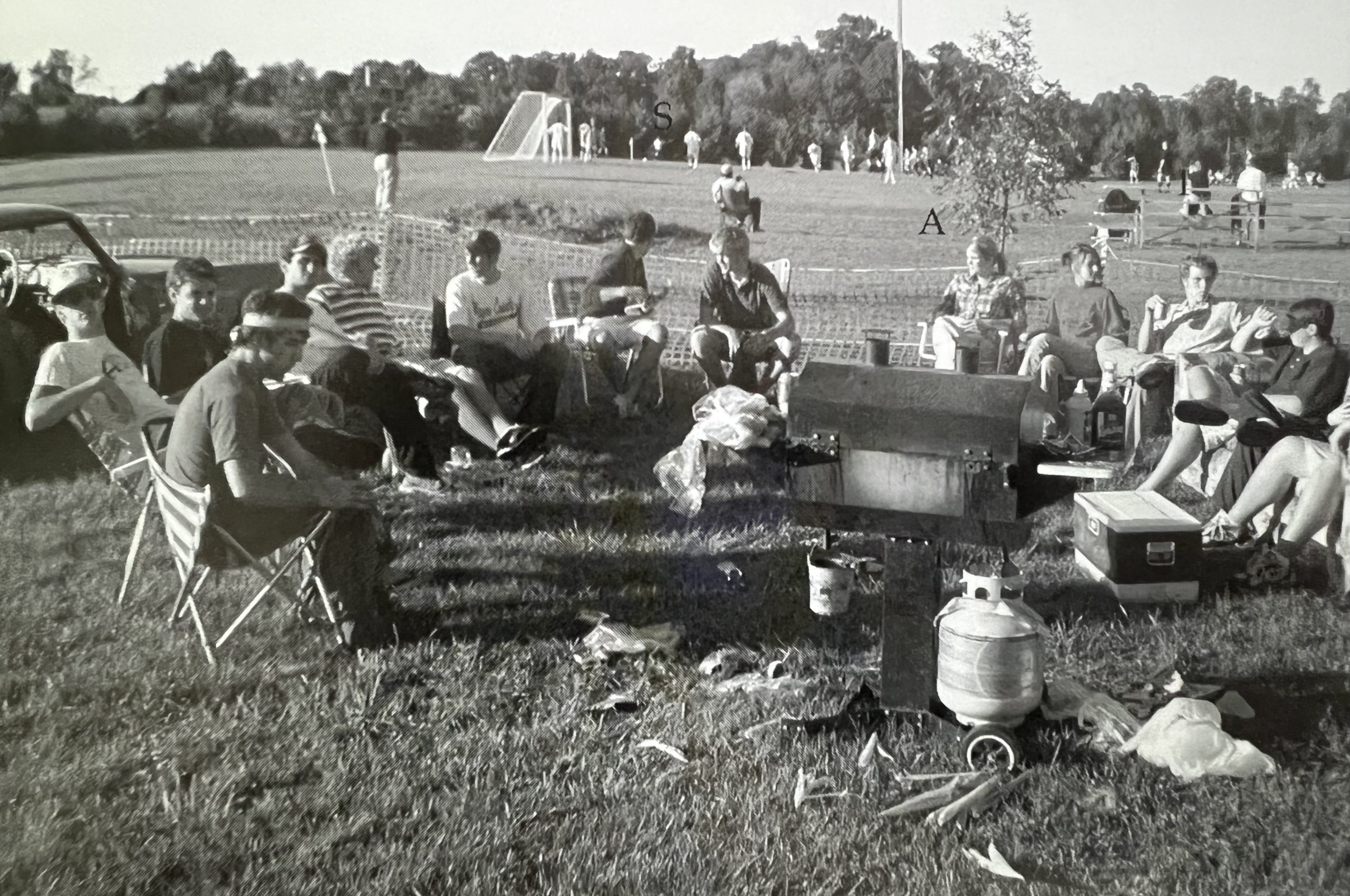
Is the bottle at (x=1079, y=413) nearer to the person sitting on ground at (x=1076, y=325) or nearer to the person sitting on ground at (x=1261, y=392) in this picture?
the person sitting on ground at (x=1076, y=325)

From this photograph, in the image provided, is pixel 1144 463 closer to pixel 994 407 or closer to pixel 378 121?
pixel 994 407

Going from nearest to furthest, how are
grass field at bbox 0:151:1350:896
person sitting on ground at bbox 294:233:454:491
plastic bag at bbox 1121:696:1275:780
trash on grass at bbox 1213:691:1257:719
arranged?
grass field at bbox 0:151:1350:896 → plastic bag at bbox 1121:696:1275:780 → trash on grass at bbox 1213:691:1257:719 → person sitting on ground at bbox 294:233:454:491

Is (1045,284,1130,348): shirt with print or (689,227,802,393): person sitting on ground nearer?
(1045,284,1130,348): shirt with print

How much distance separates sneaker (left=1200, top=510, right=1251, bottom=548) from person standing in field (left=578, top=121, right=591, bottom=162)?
119 inches

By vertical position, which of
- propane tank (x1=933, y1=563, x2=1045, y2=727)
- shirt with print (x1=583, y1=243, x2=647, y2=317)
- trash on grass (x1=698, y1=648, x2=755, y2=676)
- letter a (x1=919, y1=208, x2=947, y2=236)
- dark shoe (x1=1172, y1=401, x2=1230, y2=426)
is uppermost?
letter a (x1=919, y1=208, x2=947, y2=236)

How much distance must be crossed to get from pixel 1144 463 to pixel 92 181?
455 centimetres

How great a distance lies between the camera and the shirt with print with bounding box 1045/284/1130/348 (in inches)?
177

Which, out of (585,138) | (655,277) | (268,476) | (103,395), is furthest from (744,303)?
(103,395)

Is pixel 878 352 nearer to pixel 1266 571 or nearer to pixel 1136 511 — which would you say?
pixel 1136 511

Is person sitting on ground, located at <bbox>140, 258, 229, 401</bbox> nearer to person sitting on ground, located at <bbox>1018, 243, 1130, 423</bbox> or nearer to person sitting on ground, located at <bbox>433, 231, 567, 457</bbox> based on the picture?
person sitting on ground, located at <bbox>433, 231, 567, 457</bbox>

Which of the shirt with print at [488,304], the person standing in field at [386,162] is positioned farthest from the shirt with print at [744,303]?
the person standing in field at [386,162]

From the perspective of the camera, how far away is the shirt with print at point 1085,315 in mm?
4508

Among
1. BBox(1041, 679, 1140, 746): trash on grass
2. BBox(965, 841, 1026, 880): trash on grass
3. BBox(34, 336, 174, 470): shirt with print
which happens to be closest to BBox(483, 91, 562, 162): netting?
BBox(34, 336, 174, 470): shirt with print

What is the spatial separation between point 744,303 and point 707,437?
60cm
